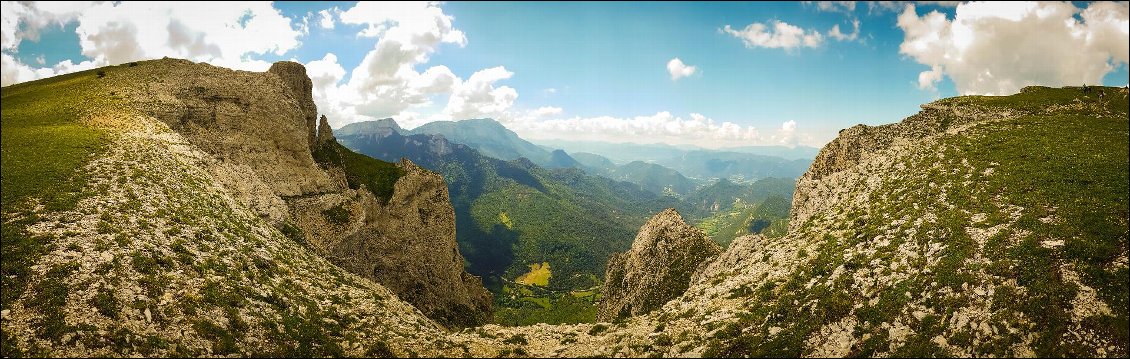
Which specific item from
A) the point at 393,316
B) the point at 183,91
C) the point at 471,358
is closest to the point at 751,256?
the point at 471,358

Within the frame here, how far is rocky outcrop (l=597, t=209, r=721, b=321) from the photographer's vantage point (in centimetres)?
4644

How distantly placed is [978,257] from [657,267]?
30997 millimetres

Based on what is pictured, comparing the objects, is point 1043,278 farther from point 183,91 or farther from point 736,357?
point 183,91

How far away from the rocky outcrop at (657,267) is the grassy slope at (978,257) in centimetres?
1430

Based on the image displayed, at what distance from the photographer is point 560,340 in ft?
92.8

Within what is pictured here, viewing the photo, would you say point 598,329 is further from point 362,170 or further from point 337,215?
point 362,170

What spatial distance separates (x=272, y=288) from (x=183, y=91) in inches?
1660

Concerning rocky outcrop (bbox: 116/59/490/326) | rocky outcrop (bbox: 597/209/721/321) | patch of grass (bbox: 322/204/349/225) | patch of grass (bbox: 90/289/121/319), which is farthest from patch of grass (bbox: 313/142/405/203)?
patch of grass (bbox: 90/289/121/319)

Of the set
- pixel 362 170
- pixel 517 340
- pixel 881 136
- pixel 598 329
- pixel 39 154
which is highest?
pixel 39 154

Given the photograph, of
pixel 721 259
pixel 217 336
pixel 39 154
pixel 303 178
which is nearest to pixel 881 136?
pixel 721 259

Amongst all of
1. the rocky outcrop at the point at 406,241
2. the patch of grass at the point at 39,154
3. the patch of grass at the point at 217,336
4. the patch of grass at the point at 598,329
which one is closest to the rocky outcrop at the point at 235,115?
the rocky outcrop at the point at 406,241

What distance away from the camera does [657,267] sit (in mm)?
50656

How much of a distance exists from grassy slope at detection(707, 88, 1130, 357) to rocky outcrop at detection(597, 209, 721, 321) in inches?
563

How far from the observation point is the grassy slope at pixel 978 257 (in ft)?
59.1
